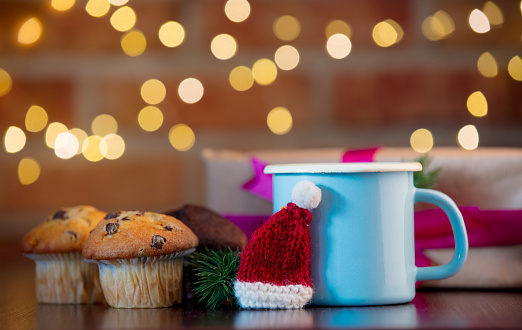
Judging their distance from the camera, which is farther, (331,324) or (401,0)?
(401,0)

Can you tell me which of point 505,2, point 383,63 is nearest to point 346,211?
point 383,63

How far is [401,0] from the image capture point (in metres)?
1.11

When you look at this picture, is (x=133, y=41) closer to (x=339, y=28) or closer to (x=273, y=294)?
(x=339, y=28)

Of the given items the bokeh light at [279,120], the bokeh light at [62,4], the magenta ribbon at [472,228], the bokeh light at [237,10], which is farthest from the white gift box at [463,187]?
the bokeh light at [62,4]

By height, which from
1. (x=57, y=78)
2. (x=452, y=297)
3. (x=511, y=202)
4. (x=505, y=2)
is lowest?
(x=452, y=297)

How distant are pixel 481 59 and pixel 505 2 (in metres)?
0.11

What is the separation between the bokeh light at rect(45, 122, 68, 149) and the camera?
1.14 meters

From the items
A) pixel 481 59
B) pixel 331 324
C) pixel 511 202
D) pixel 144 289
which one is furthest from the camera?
pixel 481 59

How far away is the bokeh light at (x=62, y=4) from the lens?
3.76 ft

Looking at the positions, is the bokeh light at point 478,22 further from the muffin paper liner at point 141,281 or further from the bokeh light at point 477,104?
the muffin paper liner at point 141,281

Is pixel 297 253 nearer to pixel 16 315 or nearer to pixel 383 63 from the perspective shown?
pixel 16 315

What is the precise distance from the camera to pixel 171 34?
1145mm

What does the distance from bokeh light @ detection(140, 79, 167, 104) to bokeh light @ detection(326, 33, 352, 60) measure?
0.32 m

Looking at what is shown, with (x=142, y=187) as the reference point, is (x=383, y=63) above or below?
above
